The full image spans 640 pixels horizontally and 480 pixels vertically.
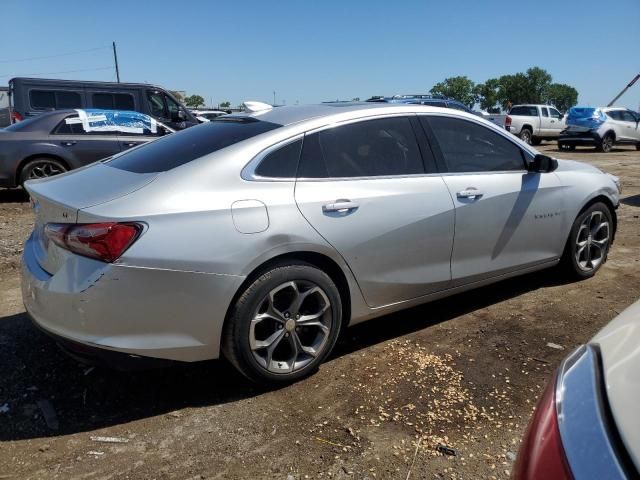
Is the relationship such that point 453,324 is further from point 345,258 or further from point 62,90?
point 62,90

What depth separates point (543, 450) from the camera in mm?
1188

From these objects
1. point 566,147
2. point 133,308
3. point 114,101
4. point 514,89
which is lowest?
point 566,147

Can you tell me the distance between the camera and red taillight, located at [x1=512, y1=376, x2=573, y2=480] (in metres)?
1.12

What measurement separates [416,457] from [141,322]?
4.69 ft

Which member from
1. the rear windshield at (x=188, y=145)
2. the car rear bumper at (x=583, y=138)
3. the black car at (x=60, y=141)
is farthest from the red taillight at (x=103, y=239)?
the car rear bumper at (x=583, y=138)

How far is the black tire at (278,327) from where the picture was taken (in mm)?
2803

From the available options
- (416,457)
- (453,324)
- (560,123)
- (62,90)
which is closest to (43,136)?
(62,90)

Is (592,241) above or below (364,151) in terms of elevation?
below

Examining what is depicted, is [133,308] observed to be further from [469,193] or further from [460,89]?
[460,89]

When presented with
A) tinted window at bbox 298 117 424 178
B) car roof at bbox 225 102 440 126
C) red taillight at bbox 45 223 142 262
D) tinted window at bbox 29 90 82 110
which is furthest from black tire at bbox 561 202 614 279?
tinted window at bbox 29 90 82 110

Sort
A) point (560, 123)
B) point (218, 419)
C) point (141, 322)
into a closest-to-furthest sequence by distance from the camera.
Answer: point (141, 322) < point (218, 419) < point (560, 123)

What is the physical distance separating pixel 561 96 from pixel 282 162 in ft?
408

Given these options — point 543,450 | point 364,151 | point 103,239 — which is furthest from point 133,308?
point 543,450

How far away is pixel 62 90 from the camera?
11.9 metres
